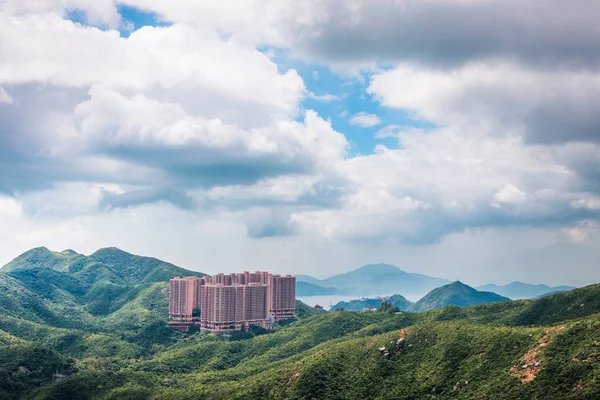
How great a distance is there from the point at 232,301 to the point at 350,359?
72.6 meters

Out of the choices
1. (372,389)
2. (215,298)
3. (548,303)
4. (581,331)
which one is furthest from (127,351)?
(581,331)

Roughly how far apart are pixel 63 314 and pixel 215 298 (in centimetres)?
5876

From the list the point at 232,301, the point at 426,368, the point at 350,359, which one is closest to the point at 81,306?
the point at 232,301

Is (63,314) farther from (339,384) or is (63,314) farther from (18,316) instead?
(339,384)

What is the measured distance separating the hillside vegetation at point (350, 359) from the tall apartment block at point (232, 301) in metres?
6.38

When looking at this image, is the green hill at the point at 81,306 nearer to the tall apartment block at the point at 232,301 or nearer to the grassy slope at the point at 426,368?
the tall apartment block at the point at 232,301

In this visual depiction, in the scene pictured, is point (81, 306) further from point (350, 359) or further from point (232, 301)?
point (350, 359)

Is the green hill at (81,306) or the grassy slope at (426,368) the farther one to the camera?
the green hill at (81,306)

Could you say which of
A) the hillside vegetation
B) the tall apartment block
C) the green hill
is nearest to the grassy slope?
the hillside vegetation

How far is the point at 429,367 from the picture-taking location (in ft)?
198

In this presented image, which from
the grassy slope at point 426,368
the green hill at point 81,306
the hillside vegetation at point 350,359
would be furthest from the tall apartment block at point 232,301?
the grassy slope at point 426,368

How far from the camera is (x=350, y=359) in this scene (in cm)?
6838

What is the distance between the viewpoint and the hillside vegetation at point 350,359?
50.8 metres

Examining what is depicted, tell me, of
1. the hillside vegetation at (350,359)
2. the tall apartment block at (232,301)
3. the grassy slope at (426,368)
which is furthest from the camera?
the tall apartment block at (232,301)
